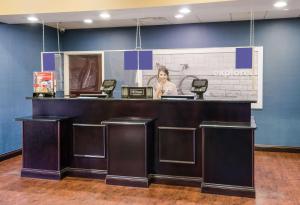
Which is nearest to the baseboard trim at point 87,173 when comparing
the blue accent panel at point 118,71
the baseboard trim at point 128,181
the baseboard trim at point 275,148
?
the baseboard trim at point 128,181

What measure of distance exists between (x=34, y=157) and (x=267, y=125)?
4.37 meters

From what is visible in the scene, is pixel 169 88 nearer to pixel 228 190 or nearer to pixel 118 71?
pixel 118 71

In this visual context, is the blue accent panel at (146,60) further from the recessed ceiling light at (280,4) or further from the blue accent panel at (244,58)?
the recessed ceiling light at (280,4)

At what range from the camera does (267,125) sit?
6660 mm

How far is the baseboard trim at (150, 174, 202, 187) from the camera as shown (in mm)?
4547

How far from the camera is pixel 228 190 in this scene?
4.18 meters

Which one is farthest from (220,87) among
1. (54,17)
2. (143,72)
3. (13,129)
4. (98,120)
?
(13,129)

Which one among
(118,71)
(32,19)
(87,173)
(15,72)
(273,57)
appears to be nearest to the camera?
(87,173)

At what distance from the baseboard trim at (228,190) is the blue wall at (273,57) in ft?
9.21

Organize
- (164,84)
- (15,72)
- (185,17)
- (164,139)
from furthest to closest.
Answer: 1. (164,84)
2. (15,72)
3. (185,17)
4. (164,139)

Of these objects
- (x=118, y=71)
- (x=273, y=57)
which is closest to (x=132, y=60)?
(x=118, y=71)

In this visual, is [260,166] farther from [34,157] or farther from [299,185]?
[34,157]

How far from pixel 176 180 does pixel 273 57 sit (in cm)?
339

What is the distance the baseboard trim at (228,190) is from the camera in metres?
4.12
